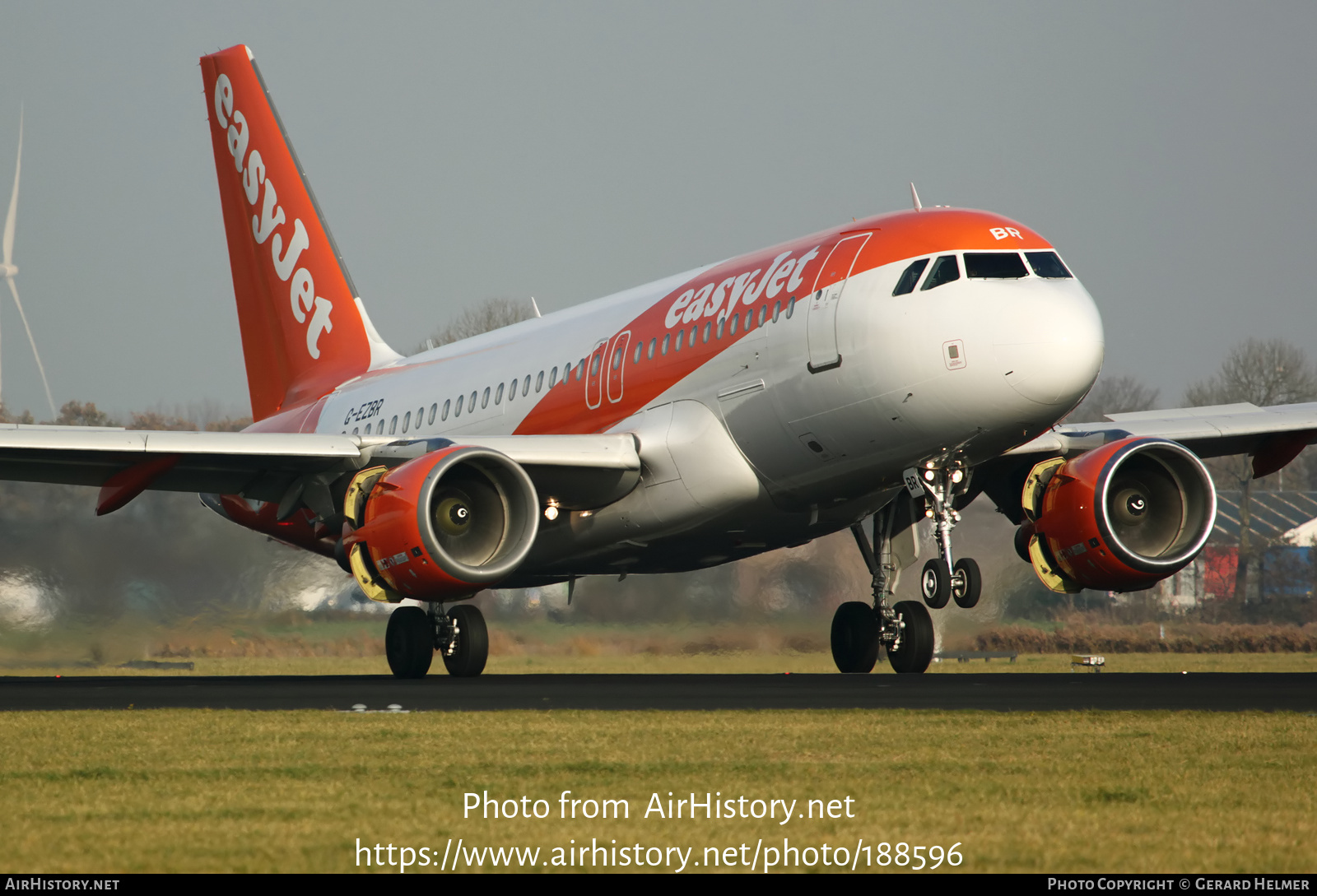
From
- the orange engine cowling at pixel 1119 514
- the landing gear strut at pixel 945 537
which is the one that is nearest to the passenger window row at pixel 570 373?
the landing gear strut at pixel 945 537

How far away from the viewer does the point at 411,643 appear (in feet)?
70.8

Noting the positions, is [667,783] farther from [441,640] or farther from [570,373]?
[570,373]

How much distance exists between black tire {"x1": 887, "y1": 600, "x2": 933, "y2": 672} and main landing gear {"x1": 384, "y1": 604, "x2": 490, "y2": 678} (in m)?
5.54

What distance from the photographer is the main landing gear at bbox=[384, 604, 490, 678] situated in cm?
2156

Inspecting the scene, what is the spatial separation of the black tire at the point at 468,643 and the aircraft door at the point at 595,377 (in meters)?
3.18

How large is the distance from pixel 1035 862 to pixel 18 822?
4633mm

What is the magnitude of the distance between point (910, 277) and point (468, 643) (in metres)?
7.83

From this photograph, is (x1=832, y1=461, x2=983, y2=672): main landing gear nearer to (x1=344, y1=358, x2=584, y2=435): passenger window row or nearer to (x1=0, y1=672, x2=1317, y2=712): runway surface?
(x1=0, y1=672, x2=1317, y2=712): runway surface

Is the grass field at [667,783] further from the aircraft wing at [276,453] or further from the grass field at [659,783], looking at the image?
the aircraft wing at [276,453]

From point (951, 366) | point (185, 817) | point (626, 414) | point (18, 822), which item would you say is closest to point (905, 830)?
point (185, 817)

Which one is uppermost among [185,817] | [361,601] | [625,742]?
[185,817]

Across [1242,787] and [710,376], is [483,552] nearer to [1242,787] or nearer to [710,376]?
[710,376]

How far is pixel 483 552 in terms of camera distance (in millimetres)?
19188

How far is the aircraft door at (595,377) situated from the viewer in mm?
21672
